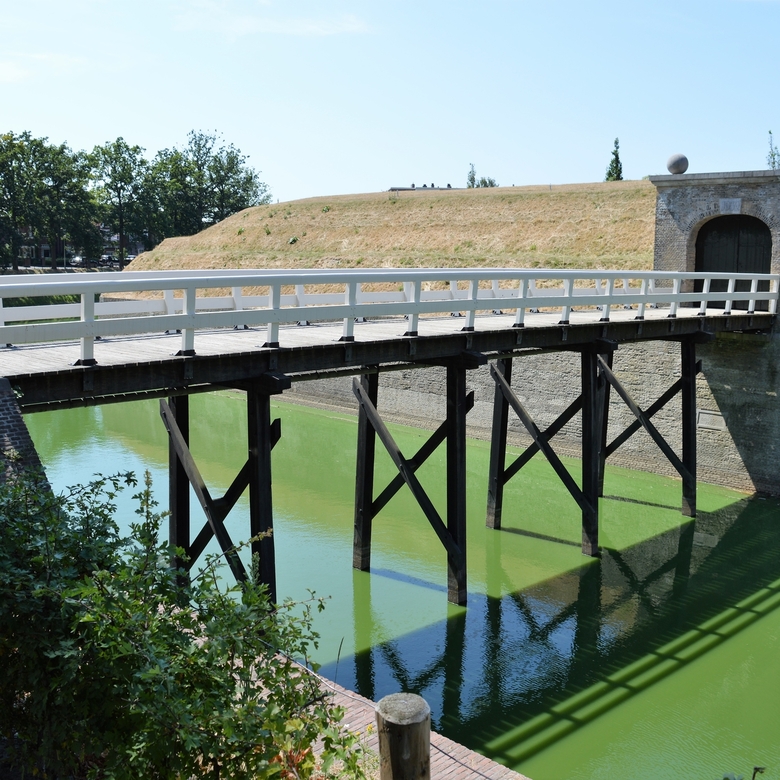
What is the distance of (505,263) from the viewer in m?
37.8

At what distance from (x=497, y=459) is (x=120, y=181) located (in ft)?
220

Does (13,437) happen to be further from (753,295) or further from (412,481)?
(753,295)

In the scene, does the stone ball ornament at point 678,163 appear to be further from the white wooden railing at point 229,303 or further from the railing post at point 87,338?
the railing post at point 87,338

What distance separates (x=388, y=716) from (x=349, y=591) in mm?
8597

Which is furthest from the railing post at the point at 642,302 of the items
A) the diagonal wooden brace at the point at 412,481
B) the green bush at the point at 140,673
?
the green bush at the point at 140,673

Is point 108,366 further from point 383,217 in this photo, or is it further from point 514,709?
point 383,217

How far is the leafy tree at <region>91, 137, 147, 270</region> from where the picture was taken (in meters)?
A: 74.2

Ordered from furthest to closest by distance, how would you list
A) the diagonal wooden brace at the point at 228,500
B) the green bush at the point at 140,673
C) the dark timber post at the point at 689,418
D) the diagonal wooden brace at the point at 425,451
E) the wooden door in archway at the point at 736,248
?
the wooden door in archway at the point at 736,248 → the dark timber post at the point at 689,418 → the diagonal wooden brace at the point at 425,451 → the diagonal wooden brace at the point at 228,500 → the green bush at the point at 140,673

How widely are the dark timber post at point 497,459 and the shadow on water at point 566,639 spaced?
103 centimetres

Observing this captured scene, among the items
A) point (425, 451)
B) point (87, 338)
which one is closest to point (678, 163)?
point (425, 451)

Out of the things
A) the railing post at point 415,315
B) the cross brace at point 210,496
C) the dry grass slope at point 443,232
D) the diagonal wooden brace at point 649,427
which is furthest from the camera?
the dry grass slope at point 443,232

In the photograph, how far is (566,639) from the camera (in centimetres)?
1127

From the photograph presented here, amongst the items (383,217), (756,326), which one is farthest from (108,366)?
(383,217)

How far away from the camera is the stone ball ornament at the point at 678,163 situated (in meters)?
19.6
